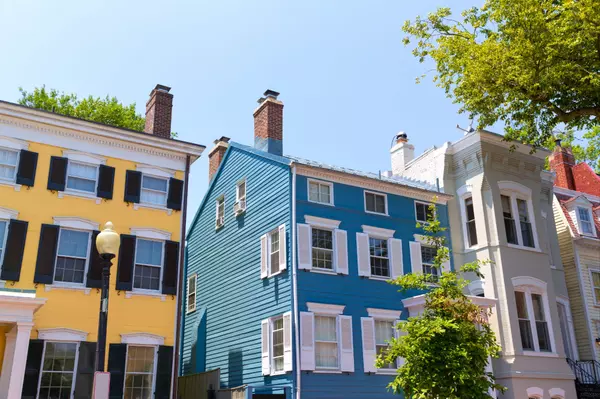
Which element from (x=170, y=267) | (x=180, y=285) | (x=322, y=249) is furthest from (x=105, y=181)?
(x=322, y=249)

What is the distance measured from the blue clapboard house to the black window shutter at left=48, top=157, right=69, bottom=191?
23.7ft

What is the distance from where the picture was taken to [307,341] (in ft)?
62.1

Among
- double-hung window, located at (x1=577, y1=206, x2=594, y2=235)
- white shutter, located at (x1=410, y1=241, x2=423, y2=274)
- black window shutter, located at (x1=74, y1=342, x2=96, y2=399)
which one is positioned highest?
double-hung window, located at (x1=577, y1=206, x2=594, y2=235)

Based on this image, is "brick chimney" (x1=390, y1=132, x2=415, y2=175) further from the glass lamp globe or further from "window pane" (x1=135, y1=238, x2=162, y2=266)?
the glass lamp globe

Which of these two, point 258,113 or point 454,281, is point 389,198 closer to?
point 258,113

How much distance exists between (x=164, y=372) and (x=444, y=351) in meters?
8.64

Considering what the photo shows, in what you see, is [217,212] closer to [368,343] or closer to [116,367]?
[368,343]

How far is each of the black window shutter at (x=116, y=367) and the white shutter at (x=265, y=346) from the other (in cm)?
480

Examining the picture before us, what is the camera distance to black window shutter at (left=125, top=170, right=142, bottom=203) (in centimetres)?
1878

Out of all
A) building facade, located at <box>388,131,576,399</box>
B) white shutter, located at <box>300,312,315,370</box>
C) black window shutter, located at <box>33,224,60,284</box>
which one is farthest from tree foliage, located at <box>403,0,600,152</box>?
black window shutter, located at <box>33,224,60,284</box>

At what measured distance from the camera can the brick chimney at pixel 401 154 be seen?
95.6ft

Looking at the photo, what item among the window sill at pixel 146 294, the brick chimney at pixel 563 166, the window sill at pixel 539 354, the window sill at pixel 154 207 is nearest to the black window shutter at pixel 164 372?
the window sill at pixel 146 294

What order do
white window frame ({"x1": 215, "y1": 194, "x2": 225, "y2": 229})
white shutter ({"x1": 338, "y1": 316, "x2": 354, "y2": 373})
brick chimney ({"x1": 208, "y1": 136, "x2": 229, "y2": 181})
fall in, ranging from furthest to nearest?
1. brick chimney ({"x1": 208, "y1": 136, "x2": 229, "y2": 181})
2. white window frame ({"x1": 215, "y1": 194, "x2": 225, "y2": 229})
3. white shutter ({"x1": 338, "y1": 316, "x2": 354, "y2": 373})

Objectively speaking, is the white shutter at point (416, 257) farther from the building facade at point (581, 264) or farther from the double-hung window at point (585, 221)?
the double-hung window at point (585, 221)
